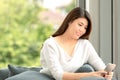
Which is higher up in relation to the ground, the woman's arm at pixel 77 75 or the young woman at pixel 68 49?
the young woman at pixel 68 49

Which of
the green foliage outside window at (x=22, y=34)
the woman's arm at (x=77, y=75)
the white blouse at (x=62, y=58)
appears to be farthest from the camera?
the green foliage outside window at (x=22, y=34)

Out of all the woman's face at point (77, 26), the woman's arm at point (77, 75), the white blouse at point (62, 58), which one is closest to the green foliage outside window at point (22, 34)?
the white blouse at point (62, 58)

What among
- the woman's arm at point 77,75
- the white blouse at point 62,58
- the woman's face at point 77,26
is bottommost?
the woman's arm at point 77,75

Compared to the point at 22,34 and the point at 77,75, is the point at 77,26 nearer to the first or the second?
the point at 77,75

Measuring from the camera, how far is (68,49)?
281 centimetres

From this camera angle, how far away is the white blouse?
267 cm

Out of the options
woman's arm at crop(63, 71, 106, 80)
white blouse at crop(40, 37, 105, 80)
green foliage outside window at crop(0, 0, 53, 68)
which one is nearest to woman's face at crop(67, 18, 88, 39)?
white blouse at crop(40, 37, 105, 80)

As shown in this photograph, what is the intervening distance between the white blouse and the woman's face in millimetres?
134

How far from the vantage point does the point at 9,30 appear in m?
8.08

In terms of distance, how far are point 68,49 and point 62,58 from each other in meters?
0.10

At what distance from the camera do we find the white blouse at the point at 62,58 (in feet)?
8.75

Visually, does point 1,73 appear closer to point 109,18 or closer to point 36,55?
point 109,18

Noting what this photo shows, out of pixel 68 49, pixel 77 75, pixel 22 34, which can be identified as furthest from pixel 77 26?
pixel 22 34

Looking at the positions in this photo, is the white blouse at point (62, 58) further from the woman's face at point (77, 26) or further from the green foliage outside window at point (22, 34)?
the green foliage outside window at point (22, 34)
